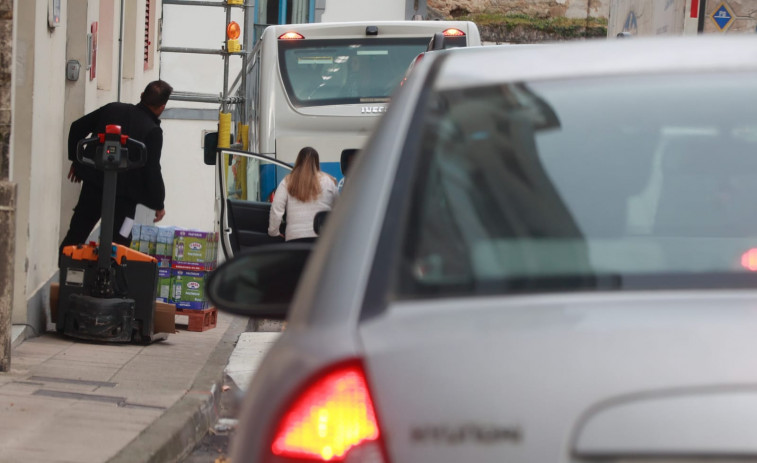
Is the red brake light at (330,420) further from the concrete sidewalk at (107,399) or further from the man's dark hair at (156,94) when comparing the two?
the man's dark hair at (156,94)

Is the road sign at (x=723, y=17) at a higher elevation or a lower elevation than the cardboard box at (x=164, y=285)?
Answer: higher

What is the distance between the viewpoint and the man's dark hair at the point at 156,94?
10977mm

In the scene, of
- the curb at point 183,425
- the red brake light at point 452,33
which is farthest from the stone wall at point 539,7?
the curb at point 183,425

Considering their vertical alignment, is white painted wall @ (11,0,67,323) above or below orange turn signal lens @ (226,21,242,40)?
below

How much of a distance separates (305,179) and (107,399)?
4.65 m

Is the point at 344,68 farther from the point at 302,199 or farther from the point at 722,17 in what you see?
the point at 722,17

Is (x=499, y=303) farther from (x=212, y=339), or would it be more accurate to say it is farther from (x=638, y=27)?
(x=638, y=27)

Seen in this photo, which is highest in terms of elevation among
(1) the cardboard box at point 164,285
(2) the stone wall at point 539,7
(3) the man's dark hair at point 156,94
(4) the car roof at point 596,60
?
(2) the stone wall at point 539,7

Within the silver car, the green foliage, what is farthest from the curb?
the green foliage

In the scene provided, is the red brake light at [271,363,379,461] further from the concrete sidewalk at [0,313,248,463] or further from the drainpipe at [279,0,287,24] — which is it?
the drainpipe at [279,0,287,24]

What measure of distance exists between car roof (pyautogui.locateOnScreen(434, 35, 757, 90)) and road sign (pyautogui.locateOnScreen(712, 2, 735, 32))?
408 inches

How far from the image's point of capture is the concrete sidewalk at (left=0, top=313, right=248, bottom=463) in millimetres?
5930

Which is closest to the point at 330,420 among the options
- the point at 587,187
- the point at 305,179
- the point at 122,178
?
the point at 587,187

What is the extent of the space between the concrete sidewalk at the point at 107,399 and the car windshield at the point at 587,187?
3600 millimetres
